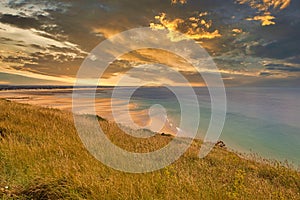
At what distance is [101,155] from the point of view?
695 cm

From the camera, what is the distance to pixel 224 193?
14.4 ft

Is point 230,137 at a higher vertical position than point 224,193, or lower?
lower

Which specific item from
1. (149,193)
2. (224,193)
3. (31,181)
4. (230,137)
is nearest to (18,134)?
(31,181)

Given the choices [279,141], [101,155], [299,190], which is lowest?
[279,141]

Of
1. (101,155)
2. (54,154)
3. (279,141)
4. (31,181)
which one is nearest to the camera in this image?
(31,181)

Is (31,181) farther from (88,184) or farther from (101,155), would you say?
(101,155)

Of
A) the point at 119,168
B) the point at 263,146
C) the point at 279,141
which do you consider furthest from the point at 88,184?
the point at 279,141

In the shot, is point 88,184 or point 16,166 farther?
point 16,166

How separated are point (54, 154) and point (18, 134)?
2886 millimetres

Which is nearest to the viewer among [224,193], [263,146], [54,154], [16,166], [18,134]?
[224,193]

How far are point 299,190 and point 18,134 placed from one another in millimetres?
8786

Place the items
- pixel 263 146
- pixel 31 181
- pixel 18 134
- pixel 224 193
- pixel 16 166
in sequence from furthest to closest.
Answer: pixel 263 146
pixel 18 134
pixel 16 166
pixel 31 181
pixel 224 193

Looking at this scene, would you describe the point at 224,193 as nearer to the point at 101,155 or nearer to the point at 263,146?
the point at 101,155

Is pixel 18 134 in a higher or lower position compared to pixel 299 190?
higher
